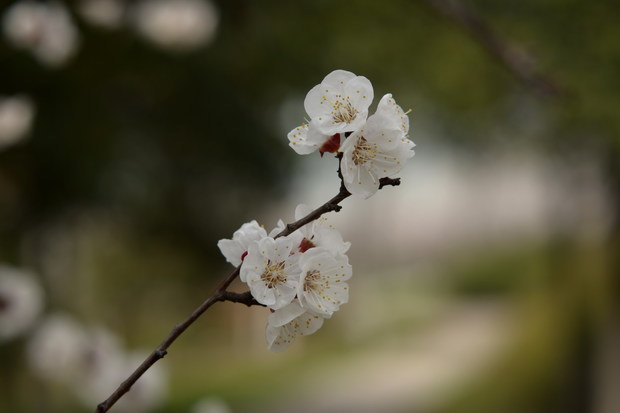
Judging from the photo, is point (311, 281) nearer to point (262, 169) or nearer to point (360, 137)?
point (360, 137)

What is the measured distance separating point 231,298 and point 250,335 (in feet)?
39.9

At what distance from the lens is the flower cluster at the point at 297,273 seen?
2.60 feet

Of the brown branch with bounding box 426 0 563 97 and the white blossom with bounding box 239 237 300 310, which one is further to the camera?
the brown branch with bounding box 426 0 563 97

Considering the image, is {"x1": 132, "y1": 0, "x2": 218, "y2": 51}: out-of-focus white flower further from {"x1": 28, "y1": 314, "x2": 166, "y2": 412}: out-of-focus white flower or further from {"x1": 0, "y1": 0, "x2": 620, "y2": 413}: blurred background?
{"x1": 28, "y1": 314, "x2": 166, "y2": 412}: out-of-focus white flower

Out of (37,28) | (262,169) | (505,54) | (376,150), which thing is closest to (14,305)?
(37,28)

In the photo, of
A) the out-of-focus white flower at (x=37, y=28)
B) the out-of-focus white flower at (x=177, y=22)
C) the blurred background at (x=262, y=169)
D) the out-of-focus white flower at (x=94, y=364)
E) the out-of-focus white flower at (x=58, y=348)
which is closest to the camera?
the out-of-focus white flower at (x=94, y=364)

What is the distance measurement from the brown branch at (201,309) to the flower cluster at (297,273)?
0.03m

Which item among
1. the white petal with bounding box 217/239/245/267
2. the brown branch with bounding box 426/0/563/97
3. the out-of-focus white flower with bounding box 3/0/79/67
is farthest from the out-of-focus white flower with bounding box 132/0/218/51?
the white petal with bounding box 217/239/245/267

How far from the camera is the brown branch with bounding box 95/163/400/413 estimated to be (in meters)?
0.70

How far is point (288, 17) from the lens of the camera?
5.17m

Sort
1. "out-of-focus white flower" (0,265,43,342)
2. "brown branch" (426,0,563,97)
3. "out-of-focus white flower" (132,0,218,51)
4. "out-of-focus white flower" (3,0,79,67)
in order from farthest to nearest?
1. "out-of-focus white flower" (132,0,218,51)
2. "out-of-focus white flower" (3,0,79,67)
3. "out-of-focus white flower" (0,265,43,342)
4. "brown branch" (426,0,563,97)

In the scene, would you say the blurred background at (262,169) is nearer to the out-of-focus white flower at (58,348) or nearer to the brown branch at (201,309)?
the out-of-focus white flower at (58,348)

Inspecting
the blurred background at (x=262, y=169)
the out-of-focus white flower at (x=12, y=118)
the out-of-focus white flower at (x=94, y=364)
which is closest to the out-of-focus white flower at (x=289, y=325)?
the blurred background at (x=262, y=169)

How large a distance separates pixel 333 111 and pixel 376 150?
71 mm
